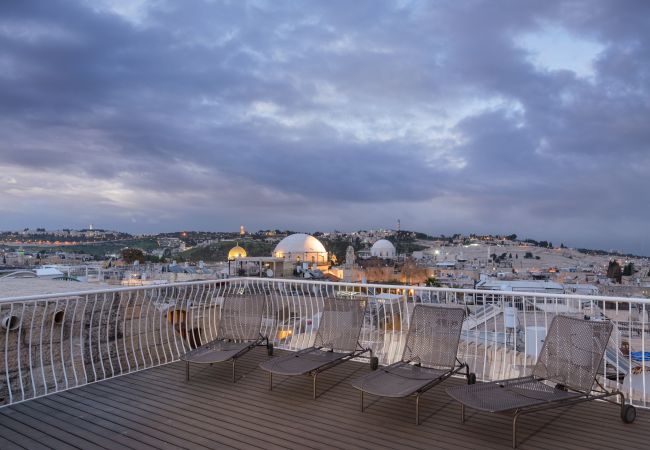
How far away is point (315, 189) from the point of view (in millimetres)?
41531

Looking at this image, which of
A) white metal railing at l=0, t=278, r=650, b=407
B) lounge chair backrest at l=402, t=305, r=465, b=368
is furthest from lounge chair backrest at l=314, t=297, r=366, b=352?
lounge chair backrest at l=402, t=305, r=465, b=368

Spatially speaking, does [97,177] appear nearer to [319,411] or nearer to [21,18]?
[21,18]

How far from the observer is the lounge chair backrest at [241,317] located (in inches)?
225

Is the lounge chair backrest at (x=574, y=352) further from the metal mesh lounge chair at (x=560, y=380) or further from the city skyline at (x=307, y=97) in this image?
the city skyline at (x=307, y=97)

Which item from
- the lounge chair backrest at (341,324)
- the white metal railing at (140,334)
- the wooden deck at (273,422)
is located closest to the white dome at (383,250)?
the white metal railing at (140,334)

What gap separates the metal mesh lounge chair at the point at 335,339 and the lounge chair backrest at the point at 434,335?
589 millimetres

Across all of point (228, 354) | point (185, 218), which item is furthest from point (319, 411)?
point (185, 218)

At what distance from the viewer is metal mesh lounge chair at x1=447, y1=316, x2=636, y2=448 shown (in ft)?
11.4

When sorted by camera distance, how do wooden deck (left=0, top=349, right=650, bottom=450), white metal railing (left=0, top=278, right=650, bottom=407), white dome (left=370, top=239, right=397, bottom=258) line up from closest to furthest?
wooden deck (left=0, top=349, right=650, bottom=450), white metal railing (left=0, top=278, right=650, bottom=407), white dome (left=370, top=239, right=397, bottom=258)

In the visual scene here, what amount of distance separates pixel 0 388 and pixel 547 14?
15.8 m

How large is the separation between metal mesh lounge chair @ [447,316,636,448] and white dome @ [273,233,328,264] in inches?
2315

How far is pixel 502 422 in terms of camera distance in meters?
3.72

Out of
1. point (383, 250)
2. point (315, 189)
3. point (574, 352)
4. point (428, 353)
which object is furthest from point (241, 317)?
point (383, 250)

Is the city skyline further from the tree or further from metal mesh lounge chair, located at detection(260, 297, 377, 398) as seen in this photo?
the tree
